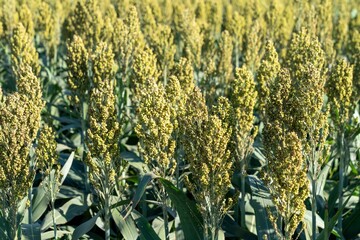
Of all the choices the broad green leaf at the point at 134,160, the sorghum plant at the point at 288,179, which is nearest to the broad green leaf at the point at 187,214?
the sorghum plant at the point at 288,179

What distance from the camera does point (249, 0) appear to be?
34.8 ft

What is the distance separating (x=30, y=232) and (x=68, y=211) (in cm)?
75

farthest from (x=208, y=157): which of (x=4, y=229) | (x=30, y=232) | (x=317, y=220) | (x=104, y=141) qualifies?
(x=4, y=229)

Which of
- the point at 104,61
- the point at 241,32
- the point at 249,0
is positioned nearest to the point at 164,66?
the point at 104,61

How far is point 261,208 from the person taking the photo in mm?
5016

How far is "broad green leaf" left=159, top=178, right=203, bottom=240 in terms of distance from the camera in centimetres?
457

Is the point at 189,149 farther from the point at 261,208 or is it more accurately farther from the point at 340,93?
the point at 340,93

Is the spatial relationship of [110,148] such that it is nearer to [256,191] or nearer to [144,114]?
[144,114]

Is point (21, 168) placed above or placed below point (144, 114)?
below

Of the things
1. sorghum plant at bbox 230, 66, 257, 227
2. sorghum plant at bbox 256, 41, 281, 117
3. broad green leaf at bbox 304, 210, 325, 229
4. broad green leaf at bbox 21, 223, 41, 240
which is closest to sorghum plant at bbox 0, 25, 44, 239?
broad green leaf at bbox 21, 223, 41, 240

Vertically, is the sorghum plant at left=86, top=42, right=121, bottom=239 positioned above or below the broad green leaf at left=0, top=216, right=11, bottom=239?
above

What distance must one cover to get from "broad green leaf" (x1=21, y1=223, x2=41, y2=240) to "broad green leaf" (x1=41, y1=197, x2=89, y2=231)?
1.29 ft

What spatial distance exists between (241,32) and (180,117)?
452 centimetres

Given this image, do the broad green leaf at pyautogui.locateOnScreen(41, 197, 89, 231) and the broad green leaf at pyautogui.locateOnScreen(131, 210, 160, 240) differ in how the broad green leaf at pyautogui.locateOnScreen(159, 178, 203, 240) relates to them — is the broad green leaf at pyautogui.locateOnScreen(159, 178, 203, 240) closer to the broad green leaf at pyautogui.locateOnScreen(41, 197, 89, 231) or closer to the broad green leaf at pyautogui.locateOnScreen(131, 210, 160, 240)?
the broad green leaf at pyautogui.locateOnScreen(131, 210, 160, 240)
